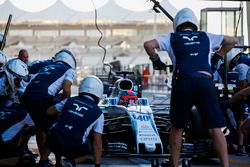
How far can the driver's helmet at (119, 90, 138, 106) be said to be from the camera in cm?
951

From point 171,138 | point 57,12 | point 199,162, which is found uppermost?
point 57,12

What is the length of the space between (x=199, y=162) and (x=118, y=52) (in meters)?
61.4

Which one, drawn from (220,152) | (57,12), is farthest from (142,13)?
(220,152)

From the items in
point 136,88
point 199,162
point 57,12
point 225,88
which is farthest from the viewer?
point 57,12

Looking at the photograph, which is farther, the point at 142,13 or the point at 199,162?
the point at 142,13

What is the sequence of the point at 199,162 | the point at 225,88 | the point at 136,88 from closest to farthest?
the point at 199,162 < the point at 225,88 < the point at 136,88

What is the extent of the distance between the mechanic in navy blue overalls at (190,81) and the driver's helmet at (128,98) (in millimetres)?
2862

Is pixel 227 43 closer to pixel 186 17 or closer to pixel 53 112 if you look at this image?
pixel 186 17

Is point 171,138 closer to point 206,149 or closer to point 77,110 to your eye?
point 77,110

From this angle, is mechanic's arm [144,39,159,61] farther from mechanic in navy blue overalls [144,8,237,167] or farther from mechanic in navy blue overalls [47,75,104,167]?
mechanic in navy blue overalls [47,75,104,167]

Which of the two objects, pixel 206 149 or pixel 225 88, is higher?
pixel 225 88

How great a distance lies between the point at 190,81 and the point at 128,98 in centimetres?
321

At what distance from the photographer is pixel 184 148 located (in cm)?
780

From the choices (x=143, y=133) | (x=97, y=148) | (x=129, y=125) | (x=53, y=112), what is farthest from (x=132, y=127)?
(x=97, y=148)
